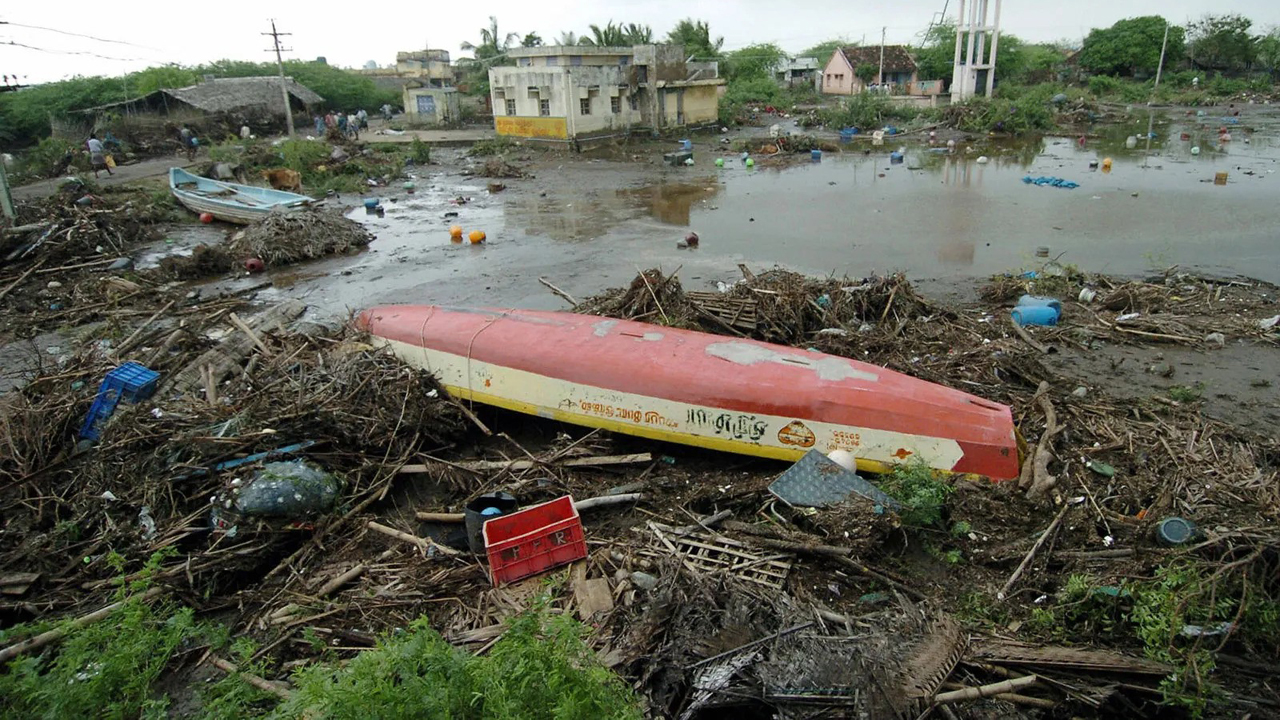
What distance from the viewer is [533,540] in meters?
4.71

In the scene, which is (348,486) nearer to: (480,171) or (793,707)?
(793,707)

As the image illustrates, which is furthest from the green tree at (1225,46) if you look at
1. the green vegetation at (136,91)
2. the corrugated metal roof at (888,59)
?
the green vegetation at (136,91)

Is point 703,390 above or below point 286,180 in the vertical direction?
below

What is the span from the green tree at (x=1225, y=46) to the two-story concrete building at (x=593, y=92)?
42.1 m

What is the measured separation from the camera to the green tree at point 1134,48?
51375 mm

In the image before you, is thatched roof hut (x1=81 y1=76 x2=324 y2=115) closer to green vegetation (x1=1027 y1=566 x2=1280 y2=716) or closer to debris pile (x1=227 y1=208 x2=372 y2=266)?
debris pile (x1=227 y1=208 x2=372 y2=266)

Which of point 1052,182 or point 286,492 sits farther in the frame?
point 1052,182

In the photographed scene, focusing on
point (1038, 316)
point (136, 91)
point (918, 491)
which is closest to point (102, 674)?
point (918, 491)

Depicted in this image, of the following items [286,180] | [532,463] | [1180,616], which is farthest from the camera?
[286,180]

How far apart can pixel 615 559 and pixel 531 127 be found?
31.6 metres

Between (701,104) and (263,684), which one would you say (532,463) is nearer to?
(263,684)

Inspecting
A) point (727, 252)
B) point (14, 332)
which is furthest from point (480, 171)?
point (14, 332)

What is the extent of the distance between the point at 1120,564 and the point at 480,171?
24.2 meters

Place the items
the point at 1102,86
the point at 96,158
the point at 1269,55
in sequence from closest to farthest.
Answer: the point at 96,158 → the point at 1102,86 → the point at 1269,55
